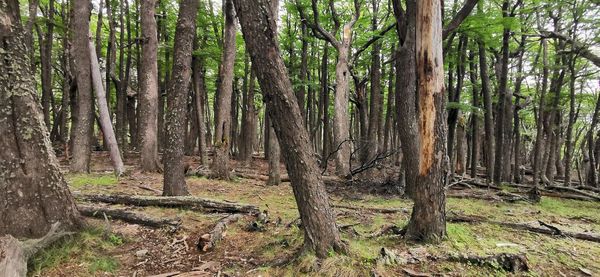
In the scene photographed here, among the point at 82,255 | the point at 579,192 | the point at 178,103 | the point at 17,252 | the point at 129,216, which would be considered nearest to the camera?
the point at 17,252

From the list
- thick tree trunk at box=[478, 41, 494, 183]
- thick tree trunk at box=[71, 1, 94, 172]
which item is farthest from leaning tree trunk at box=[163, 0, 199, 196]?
thick tree trunk at box=[478, 41, 494, 183]

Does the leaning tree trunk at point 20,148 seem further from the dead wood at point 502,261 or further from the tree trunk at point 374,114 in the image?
the tree trunk at point 374,114

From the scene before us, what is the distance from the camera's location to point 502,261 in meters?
3.64

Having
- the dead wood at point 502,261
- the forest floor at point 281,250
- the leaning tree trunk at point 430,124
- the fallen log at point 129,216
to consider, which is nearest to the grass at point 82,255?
the forest floor at point 281,250

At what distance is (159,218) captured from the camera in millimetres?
5023

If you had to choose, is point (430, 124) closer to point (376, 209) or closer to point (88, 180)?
point (376, 209)

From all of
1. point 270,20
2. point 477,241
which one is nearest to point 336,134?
point 477,241

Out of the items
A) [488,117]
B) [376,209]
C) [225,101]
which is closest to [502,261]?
[376,209]

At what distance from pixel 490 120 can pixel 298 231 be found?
10253 mm

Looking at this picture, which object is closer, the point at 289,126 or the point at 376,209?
the point at 289,126

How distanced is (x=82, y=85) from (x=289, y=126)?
8258mm

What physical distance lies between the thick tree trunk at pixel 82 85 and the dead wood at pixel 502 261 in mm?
9609

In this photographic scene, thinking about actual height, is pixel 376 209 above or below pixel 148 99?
below

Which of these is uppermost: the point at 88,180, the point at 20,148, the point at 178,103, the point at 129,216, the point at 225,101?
the point at 225,101
